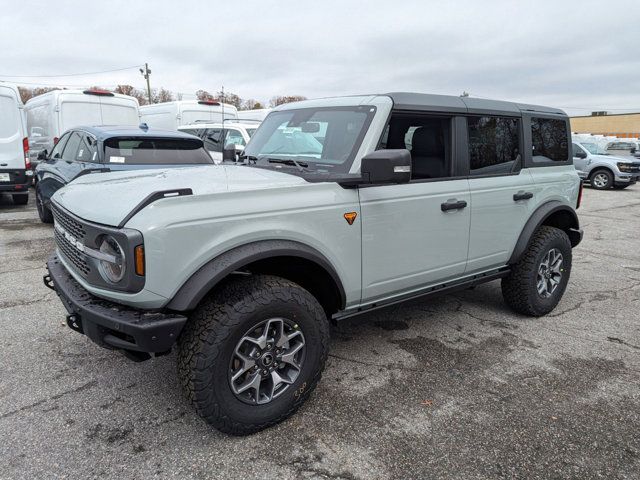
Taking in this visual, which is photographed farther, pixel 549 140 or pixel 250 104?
pixel 250 104

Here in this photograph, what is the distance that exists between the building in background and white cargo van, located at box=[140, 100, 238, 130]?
→ 52.8 meters

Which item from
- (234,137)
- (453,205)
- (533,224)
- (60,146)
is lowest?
(533,224)

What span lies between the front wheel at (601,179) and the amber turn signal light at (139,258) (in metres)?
18.8

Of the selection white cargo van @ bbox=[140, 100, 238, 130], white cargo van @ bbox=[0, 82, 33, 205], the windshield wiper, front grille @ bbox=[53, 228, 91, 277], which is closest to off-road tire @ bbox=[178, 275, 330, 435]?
front grille @ bbox=[53, 228, 91, 277]

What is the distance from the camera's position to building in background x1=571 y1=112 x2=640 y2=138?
56069mm

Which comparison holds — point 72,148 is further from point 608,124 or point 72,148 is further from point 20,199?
point 608,124

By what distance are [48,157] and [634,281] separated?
29.1 feet

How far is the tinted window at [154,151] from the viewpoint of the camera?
19.6 feet

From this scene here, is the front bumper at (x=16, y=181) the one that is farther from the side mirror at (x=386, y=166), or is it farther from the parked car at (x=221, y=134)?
the side mirror at (x=386, y=166)

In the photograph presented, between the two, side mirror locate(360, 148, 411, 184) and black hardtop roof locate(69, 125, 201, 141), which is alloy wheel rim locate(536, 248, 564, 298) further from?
black hardtop roof locate(69, 125, 201, 141)

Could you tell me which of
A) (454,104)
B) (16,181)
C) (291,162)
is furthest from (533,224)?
(16,181)

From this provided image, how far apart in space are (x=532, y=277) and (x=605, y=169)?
15.7 metres

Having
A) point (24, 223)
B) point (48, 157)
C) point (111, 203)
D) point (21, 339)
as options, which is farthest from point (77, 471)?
point (24, 223)

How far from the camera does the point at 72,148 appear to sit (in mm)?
6988
